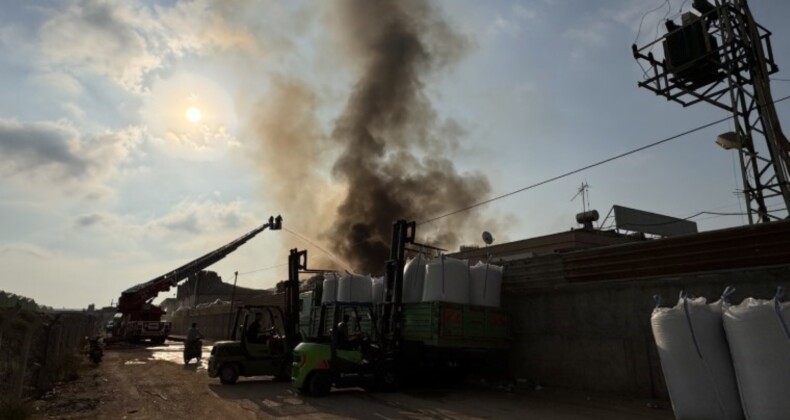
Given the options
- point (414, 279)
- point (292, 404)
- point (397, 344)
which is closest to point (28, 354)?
point (292, 404)

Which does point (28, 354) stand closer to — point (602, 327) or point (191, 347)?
point (191, 347)

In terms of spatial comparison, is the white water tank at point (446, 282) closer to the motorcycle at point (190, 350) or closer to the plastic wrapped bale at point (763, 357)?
the plastic wrapped bale at point (763, 357)

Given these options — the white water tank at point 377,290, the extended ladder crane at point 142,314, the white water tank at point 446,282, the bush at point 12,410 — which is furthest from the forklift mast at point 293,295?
the extended ladder crane at point 142,314

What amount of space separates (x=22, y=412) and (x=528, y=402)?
334 inches

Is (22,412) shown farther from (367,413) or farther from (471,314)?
(471,314)

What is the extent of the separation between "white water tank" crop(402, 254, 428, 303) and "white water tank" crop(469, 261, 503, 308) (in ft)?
3.90

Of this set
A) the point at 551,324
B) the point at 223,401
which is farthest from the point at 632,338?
the point at 223,401

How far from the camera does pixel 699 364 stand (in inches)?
262

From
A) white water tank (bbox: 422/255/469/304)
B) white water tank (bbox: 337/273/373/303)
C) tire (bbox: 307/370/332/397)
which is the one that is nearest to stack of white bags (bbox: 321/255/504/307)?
white water tank (bbox: 422/255/469/304)

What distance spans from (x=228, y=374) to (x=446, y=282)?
6165mm

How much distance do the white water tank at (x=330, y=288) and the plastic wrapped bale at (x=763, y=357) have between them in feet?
33.9

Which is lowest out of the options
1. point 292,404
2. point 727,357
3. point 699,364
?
point 292,404

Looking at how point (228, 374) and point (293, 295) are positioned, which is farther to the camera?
point (293, 295)

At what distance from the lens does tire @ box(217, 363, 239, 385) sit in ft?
39.6
